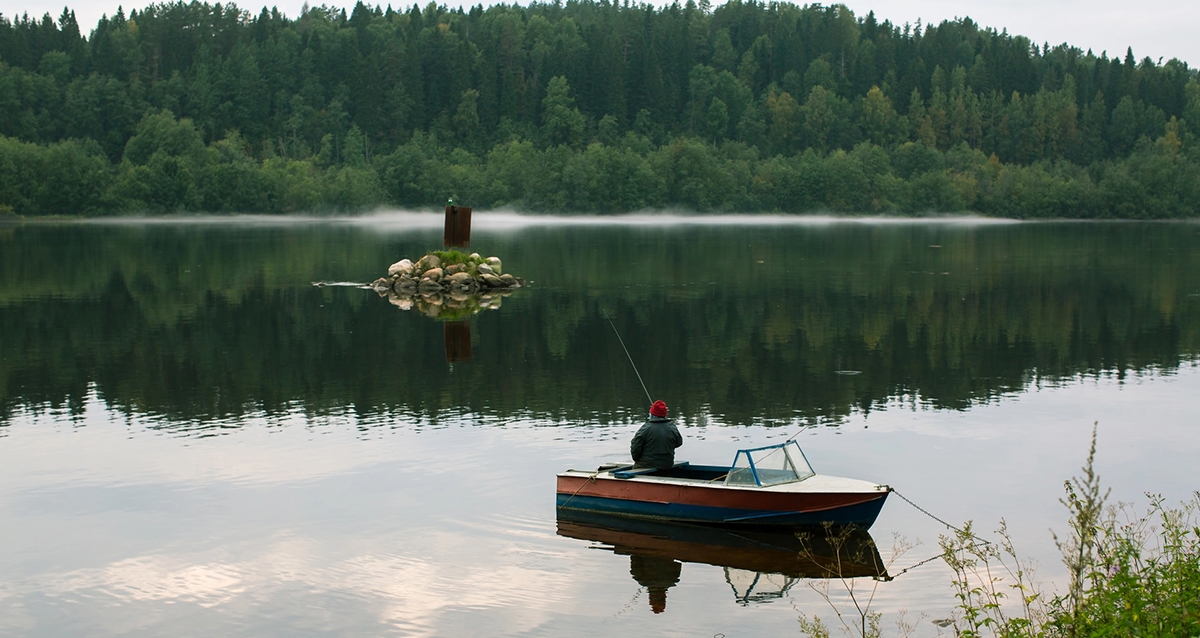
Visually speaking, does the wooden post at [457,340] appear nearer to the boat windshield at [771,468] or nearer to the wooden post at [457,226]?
the boat windshield at [771,468]

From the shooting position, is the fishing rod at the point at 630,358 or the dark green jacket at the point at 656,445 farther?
the fishing rod at the point at 630,358

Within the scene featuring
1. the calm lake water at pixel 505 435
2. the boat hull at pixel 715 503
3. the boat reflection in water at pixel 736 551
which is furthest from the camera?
the boat hull at pixel 715 503

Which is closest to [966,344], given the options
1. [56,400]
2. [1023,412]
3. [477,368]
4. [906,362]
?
[906,362]

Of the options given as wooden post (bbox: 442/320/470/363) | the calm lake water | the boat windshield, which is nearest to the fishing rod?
the calm lake water

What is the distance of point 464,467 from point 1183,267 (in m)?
64.0

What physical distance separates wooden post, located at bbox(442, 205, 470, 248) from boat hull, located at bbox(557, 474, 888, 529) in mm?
44878

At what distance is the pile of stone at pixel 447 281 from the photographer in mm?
55562

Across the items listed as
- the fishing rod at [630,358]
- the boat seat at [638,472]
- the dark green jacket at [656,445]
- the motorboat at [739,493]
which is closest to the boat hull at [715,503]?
the motorboat at [739,493]

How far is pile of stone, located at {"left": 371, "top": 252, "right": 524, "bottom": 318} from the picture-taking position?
55.6m

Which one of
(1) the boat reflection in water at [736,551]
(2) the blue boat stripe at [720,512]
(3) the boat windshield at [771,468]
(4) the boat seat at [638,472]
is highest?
(3) the boat windshield at [771,468]

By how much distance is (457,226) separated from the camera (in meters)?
63.4

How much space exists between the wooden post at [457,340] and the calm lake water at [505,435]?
17.7 inches

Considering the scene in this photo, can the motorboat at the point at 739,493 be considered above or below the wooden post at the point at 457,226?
below

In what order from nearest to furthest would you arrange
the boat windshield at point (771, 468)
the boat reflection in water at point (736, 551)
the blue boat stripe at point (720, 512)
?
the boat reflection in water at point (736, 551) → the blue boat stripe at point (720, 512) → the boat windshield at point (771, 468)
